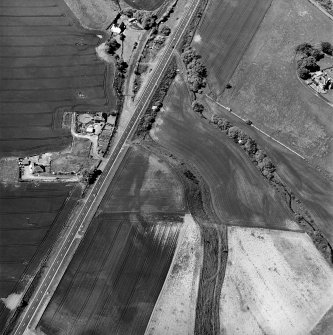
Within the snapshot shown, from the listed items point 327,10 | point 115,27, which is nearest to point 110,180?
point 115,27

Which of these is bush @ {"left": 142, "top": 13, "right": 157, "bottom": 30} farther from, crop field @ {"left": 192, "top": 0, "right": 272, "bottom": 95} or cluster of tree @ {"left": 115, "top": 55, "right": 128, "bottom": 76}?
crop field @ {"left": 192, "top": 0, "right": 272, "bottom": 95}

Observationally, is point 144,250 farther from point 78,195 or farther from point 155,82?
point 155,82

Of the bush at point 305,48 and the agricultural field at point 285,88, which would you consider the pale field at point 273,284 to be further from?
the bush at point 305,48

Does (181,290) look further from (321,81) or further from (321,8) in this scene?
(321,8)

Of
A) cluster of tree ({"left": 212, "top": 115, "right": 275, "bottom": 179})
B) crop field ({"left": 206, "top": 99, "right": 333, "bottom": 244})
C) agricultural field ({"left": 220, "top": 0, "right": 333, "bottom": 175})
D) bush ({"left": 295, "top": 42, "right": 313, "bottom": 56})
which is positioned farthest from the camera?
bush ({"left": 295, "top": 42, "right": 313, "bottom": 56})

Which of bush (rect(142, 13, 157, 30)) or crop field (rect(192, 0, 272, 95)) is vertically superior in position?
crop field (rect(192, 0, 272, 95))

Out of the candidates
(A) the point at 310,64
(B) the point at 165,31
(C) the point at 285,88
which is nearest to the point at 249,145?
(C) the point at 285,88

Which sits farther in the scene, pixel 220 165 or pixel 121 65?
pixel 121 65

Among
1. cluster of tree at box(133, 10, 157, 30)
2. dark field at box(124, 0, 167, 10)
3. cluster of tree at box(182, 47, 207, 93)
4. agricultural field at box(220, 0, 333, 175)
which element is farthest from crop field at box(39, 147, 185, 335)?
dark field at box(124, 0, 167, 10)

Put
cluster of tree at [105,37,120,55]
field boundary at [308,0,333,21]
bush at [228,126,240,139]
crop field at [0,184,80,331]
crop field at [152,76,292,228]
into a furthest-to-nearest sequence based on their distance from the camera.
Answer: field boundary at [308,0,333,21] < cluster of tree at [105,37,120,55] < bush at [228,126,240,139] < crop field at [152,76,292,228] < crop field at [0,184,80,331]
